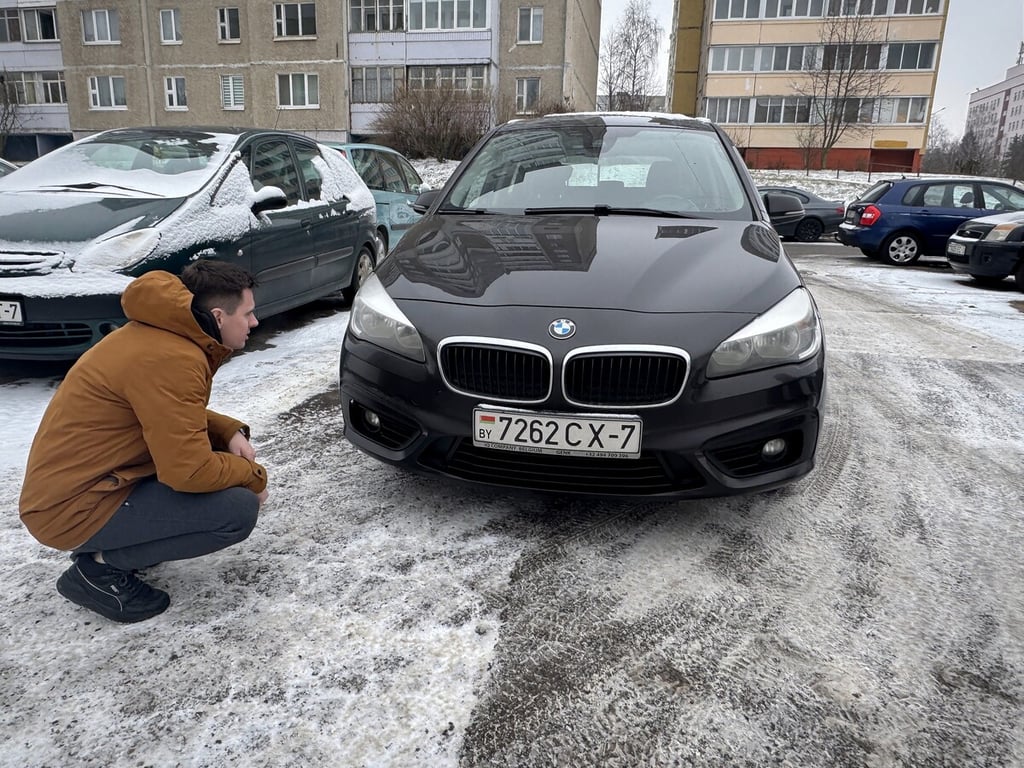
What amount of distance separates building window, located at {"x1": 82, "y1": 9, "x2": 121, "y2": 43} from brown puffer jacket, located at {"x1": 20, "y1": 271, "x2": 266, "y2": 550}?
44586 mm

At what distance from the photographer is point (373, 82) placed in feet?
119

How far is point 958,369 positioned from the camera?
17.1 feet

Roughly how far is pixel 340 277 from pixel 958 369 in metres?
5.04

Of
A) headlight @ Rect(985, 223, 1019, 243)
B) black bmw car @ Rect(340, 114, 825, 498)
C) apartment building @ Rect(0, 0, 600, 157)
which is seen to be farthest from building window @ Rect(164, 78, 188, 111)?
black bmw car @ Rect(340, 114, 825, 498)

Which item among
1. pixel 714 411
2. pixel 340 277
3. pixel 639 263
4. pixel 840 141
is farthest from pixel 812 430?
pixel 840 141

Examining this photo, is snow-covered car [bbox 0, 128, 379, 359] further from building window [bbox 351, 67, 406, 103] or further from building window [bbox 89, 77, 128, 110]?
building window [bbox 89, 77, 128, 110]

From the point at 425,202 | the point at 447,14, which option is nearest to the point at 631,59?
the point at 447,14

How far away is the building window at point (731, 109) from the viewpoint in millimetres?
42562

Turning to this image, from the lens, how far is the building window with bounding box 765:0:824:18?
40.8 metres

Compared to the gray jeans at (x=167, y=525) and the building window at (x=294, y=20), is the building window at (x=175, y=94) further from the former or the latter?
the gray jeans at (x=167, y=525)

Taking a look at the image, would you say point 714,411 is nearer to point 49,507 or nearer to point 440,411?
point 440,411

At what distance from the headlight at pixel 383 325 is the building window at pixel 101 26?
144 ft

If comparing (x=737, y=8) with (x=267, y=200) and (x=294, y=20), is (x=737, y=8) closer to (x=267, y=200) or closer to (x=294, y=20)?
(x=294, y=20)

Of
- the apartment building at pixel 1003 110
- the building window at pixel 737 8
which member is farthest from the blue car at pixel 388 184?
the apartment building at pixel 1003 110
